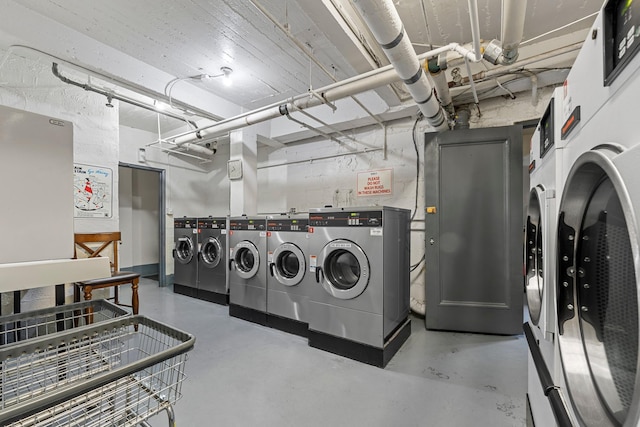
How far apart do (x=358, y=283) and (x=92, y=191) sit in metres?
3.35

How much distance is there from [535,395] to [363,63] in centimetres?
278

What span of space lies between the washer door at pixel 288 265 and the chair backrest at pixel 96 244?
192cm

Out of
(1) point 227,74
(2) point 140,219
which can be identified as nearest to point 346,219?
(1) point 227,74

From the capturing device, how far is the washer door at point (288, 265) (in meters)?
2.94

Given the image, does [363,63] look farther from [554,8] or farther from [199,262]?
[199,262]

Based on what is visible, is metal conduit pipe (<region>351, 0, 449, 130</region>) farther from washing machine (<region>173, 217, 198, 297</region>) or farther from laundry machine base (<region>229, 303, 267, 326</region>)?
washing machine (<region>173, 217, 198, 297</region>)

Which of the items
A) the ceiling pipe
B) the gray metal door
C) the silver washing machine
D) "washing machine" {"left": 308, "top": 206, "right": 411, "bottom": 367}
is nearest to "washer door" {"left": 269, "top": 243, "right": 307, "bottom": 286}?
the silver washing machine

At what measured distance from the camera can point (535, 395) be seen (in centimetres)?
141

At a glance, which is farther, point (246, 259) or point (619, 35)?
point (246, 259)

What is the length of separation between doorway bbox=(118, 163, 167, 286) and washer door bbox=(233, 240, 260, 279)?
255cm

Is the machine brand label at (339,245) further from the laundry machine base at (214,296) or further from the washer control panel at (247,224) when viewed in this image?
the laundry machine base at (214,296)

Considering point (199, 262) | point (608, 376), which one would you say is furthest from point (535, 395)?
point (199, 262)

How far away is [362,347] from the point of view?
2.38 m

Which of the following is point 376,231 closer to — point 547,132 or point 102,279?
point 547,132
